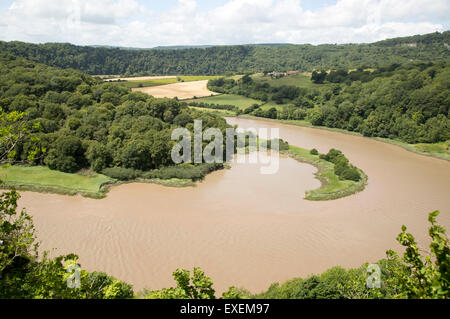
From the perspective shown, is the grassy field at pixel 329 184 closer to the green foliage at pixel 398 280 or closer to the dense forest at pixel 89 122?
the dense forest at pixel 89 122

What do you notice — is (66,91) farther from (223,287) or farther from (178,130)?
(223,287)

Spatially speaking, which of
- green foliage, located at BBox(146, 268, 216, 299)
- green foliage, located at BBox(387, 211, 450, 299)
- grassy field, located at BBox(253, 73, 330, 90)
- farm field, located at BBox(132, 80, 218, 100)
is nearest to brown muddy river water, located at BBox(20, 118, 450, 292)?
green foliage, located at BBox(146, 268, 216, 299)

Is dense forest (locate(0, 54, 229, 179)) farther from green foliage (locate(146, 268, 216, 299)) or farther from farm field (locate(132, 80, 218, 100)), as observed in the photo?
farm field (locate(132, 80, 218, 100))

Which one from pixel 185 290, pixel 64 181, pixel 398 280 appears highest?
pixel 398 280

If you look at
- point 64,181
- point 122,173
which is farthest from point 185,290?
point 64,181

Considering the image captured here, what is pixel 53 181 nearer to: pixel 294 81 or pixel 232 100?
pixel 232 100
